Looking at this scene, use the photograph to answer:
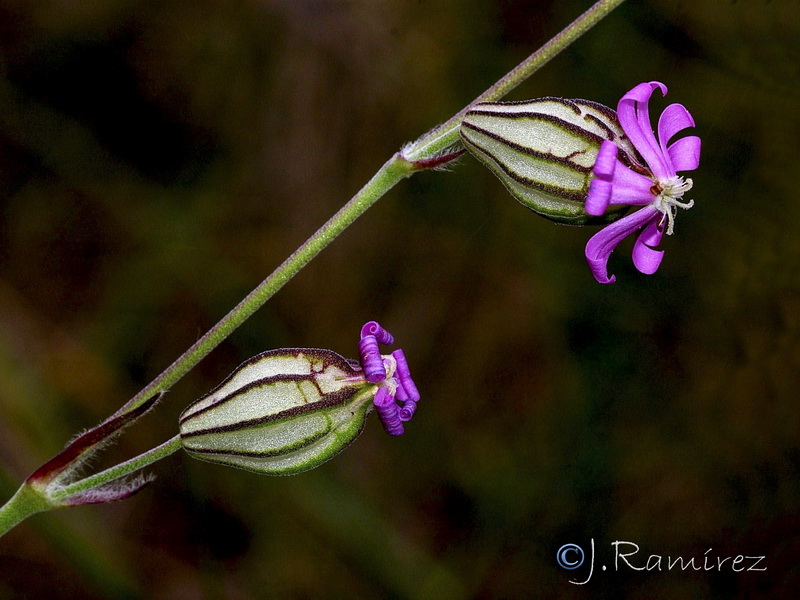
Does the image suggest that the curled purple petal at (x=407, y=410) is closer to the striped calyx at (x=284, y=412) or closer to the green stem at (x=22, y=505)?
the striped calyx at (x=284, y=412)

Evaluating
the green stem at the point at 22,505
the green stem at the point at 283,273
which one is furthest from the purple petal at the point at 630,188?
the green stem at the point at 22,505

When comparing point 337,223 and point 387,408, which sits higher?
point 337,223

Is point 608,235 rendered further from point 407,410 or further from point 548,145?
point 407,410

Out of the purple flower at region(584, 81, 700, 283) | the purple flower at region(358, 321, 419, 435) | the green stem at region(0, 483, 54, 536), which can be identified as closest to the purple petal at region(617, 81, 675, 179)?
the purple flower at region(584, 81, 700, 283)

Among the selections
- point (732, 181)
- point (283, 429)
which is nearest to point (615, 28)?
point (732, 181)

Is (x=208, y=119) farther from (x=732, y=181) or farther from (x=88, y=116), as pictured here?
(x=732, y=181)

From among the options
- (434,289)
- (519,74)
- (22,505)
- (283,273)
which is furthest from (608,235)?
(434,289)

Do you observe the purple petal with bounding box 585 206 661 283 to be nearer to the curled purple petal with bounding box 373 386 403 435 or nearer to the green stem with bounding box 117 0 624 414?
the green stem with bounding box 117 0 624 414
